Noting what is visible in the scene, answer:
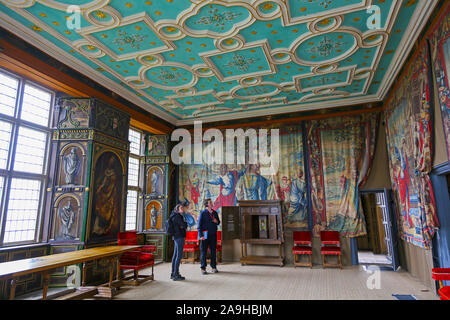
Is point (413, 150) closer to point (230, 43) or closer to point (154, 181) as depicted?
point (230, 43)

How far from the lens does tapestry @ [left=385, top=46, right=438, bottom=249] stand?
5489 mm

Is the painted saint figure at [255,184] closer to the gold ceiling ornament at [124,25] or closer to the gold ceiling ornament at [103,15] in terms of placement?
the gold ceiling ornament at [124,25]

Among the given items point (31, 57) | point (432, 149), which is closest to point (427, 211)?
point (432, 149)

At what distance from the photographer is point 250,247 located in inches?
385

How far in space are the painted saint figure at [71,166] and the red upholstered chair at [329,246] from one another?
7.23 m

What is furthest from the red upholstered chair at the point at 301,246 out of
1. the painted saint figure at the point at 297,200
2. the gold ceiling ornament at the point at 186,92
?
the gold ceiling ornament at the point at 186,92

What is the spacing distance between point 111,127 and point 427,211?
7729 millimetres

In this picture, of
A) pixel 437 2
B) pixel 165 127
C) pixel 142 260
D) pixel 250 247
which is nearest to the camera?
pixel 437 2

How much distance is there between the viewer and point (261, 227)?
9.67 metres

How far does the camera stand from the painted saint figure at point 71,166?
6.83 meters

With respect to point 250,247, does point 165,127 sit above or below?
above

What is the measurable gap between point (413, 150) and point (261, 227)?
204 inches

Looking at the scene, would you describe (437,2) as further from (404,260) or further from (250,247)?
(250,247)

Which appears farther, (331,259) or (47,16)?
(331,259)
